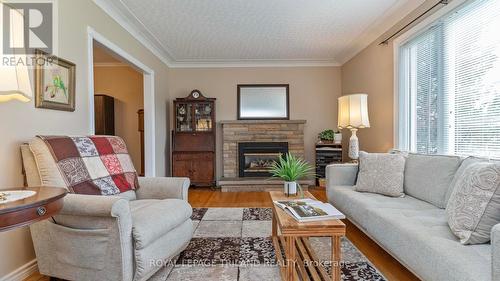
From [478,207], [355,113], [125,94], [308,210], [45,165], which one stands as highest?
[125,94]

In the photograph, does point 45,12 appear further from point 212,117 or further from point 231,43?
point 212,117

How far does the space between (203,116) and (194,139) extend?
485 millimetres

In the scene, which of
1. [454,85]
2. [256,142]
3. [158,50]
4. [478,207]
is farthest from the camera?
A: [256,142]

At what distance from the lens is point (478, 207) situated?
1.50m

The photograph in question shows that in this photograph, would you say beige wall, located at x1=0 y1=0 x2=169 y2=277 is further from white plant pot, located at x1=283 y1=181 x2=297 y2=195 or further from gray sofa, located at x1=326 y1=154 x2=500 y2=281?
gray sofa, located at x1=326 y1=154 x2=500 y2=281

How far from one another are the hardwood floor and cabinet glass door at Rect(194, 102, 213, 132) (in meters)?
1.21

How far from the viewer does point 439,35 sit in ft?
9.42

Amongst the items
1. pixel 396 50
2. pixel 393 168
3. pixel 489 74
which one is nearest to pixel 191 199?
pixel 393 168

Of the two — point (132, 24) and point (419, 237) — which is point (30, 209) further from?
point (132, 24)

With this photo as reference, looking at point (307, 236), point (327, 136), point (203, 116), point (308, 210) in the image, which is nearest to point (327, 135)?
point (327, 136)

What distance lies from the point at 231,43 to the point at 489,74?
3348 mm

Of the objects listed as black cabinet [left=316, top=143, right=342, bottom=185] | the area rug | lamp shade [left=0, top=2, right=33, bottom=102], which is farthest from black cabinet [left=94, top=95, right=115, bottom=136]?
black cabinet [left=316, top=143, right=342, bottom=185]

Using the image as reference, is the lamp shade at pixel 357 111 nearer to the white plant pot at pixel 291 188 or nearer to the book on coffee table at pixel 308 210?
the white plant pot at pixel 291 188

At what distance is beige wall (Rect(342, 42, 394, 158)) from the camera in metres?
3.77
